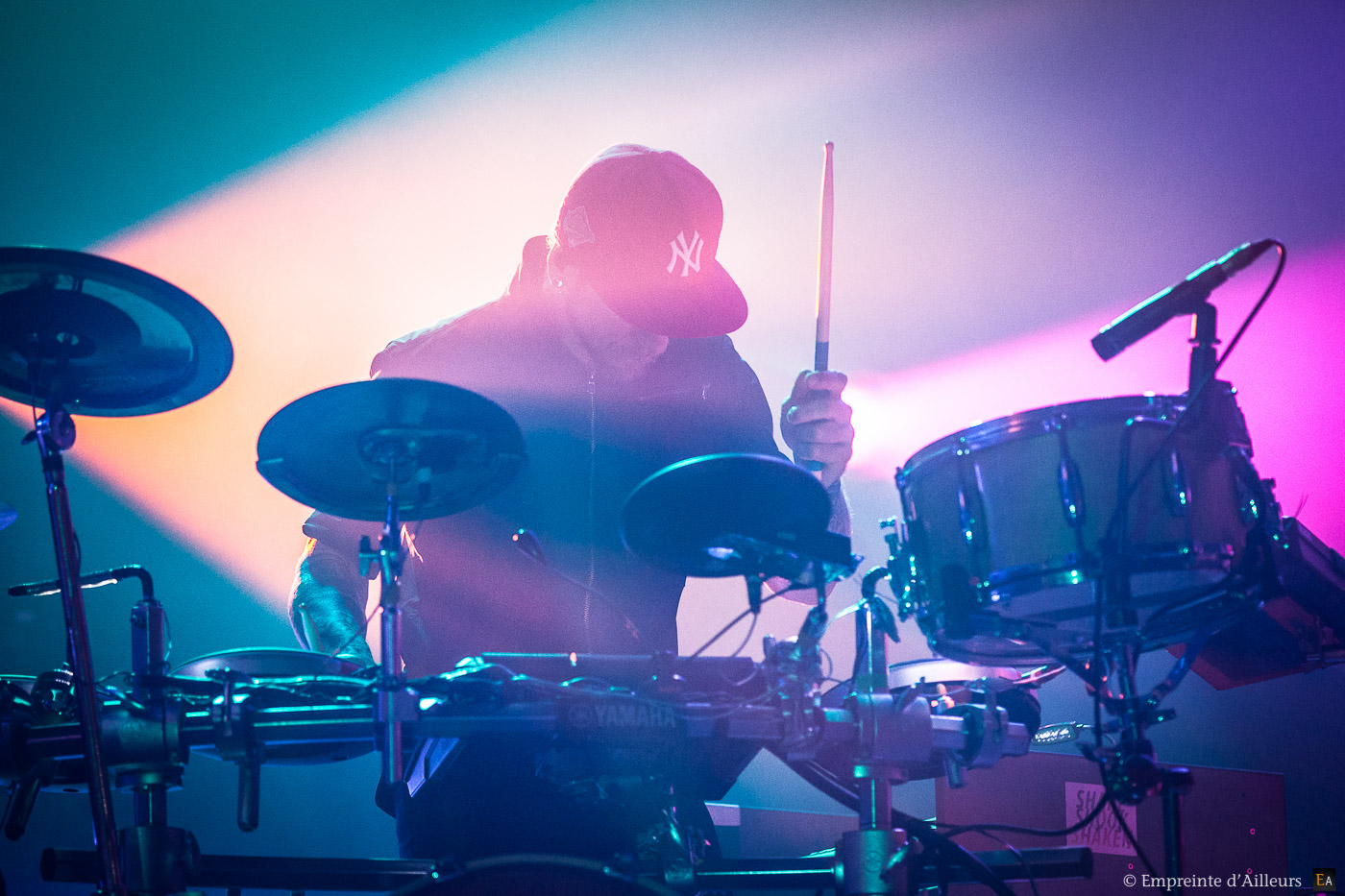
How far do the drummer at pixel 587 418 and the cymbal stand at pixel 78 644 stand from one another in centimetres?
58

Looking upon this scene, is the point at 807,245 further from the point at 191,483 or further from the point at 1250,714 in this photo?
the point at 191,483

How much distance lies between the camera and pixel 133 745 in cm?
122

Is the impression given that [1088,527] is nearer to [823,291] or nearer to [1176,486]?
[1176,486]

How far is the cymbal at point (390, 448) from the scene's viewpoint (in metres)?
1.30

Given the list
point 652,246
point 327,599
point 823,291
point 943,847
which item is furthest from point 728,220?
point 943,847

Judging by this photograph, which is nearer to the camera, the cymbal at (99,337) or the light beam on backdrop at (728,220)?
the cymbal at (99,337)

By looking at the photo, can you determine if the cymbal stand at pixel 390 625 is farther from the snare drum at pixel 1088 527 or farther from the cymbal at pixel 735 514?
the snare drum at pixel 1088 527

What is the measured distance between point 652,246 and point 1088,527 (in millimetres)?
1107

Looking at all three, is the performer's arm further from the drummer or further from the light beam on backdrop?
the light beam on backdrop

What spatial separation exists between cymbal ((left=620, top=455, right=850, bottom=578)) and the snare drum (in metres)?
0.36

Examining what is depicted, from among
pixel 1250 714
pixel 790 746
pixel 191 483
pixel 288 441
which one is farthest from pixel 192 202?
pixel 1250 714

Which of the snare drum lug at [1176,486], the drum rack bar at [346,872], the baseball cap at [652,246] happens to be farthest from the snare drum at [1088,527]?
the baseball cap at [652,246]

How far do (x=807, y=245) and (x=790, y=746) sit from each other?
8.22 ft

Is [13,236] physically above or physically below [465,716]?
above
